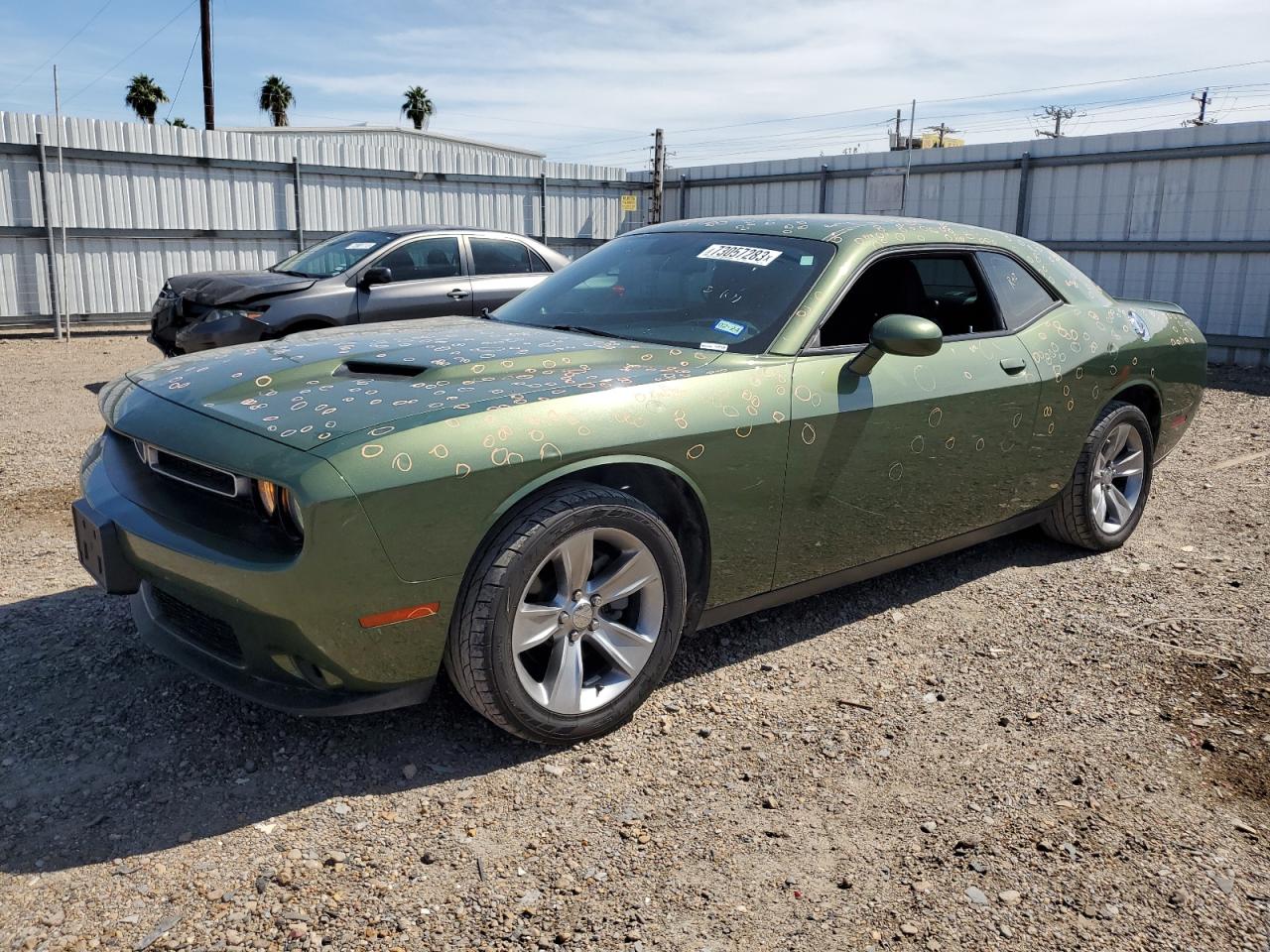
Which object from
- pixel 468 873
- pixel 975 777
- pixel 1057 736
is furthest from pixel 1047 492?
pixel 468 873

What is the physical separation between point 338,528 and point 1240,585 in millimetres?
4105

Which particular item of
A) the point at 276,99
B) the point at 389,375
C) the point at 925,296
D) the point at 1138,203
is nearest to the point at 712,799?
the point at 389,375

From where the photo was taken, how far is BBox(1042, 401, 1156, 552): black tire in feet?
15.9

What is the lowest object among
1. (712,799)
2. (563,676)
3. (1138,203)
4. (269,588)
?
(712,799)

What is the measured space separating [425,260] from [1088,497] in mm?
6519

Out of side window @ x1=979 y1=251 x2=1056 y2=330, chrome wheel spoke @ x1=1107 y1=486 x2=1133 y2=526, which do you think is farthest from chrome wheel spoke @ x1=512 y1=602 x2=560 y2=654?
chrome wheel spoke @ x1=1107 y1=486 x2=1133 y2=526

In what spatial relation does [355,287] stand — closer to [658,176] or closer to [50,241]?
[50,241]

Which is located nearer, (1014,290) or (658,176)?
(1014,290)

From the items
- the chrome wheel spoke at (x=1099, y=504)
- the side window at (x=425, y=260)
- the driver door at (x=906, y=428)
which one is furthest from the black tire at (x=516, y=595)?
the side window at (x=425, y=260)

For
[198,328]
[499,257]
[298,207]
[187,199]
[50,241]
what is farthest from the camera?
[298,207]

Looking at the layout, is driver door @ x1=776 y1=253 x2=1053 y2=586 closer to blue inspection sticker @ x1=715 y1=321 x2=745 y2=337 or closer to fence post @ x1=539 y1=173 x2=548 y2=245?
blue inspection sticker @ x1=715 y1=321 x2=745 y2=337

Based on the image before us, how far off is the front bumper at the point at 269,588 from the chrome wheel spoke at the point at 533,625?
22cm

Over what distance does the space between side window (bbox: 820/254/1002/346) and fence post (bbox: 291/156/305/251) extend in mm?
13690

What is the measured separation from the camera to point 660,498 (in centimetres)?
331
